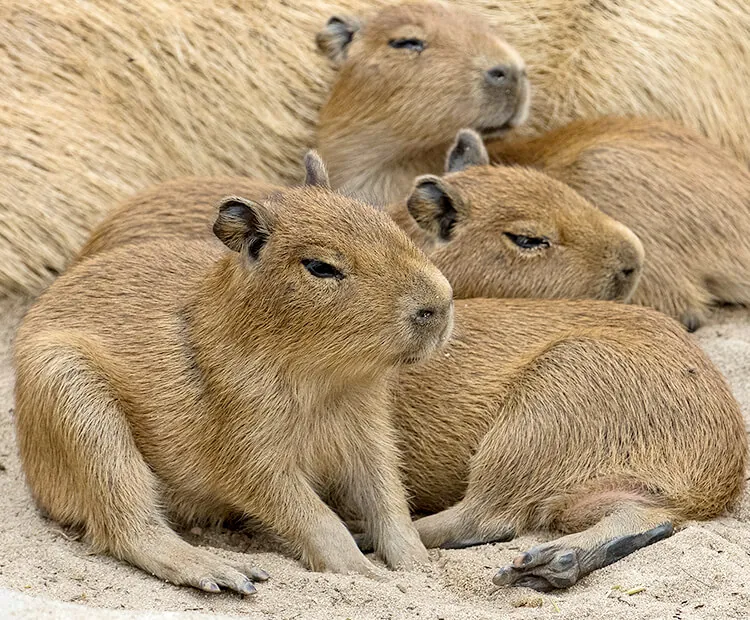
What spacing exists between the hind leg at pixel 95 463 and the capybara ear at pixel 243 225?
67 cm

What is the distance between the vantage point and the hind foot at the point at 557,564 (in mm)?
4027

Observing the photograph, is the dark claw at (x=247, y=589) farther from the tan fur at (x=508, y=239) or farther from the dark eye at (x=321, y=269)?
the tan fur at (x=508, y=239)

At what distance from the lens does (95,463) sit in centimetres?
425

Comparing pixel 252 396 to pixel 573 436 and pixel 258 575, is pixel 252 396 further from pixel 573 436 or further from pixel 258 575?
pixel 573 436

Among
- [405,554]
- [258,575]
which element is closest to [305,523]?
[258,575]

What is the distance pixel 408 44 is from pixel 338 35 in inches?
18.4

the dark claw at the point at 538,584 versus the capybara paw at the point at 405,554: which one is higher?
the dark claw at the point at 538,584

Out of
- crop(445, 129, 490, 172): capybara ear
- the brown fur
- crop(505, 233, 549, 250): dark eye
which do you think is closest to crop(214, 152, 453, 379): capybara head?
crop(505, 233, 549, 250): dark eye

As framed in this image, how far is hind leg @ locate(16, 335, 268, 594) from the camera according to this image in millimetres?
4238

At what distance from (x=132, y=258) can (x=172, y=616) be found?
1.74m

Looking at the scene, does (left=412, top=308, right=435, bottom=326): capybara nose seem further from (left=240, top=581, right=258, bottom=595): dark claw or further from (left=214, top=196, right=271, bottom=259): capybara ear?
(left=240, top=581, right=258, bottom=595): dark claw

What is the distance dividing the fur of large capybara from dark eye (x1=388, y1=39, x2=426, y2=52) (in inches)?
20.8

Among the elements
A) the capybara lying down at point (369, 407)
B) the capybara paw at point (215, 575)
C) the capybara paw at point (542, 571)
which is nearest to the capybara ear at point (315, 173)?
the capybara lying down at point (369, 407)

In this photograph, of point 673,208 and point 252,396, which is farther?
point 673,208
